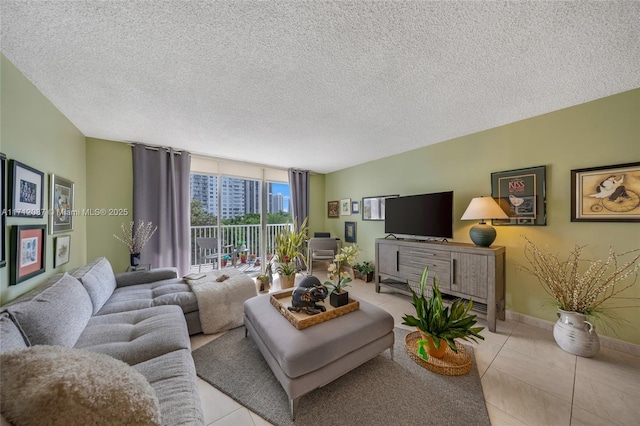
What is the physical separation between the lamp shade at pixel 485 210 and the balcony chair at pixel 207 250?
3924 millimetres

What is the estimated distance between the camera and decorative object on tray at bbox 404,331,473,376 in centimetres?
159

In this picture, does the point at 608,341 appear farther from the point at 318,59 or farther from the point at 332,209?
the point at 332,209

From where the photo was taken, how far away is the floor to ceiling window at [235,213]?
3.80 meters

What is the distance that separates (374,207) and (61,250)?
408 centimetres

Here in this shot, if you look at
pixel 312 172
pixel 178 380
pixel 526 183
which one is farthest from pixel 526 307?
pixel 312 172

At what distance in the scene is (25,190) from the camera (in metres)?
1.56

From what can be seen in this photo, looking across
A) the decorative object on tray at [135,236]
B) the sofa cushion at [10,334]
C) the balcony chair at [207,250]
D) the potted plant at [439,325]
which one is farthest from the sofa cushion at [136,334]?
the balcony chair at [207,250]

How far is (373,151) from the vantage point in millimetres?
3445

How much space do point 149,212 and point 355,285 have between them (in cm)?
344

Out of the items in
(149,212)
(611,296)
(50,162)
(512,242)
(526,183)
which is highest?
(50,162)

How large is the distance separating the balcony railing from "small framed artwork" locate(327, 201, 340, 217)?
38.0 inches

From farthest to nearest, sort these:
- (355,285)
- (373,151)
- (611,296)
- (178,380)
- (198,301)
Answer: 1. (355,285)
2. (373,151)
3. (198,301)
4. (611,296)
5. (178,380)

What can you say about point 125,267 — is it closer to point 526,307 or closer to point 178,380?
point 178,380

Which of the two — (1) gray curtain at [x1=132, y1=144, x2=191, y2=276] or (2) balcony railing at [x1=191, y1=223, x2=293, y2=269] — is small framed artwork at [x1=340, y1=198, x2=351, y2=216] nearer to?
(2) balcony railing at [x1=191, y1=223, x2=293, y2=269]
